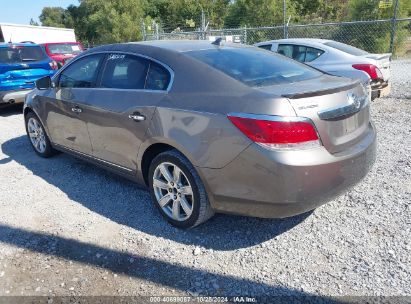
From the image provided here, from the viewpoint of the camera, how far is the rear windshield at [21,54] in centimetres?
829

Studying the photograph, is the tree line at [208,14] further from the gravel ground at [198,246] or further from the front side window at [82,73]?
the gravel ground at [198,246]

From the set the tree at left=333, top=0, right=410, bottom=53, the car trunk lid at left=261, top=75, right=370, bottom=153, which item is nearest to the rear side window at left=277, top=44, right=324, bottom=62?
the car trunk lid at left=261, top=75, right=370, bottom=153

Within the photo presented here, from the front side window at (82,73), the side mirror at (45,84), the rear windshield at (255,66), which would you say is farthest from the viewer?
the side mirror at (45,84)

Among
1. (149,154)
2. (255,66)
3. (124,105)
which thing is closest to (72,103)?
(124,105)

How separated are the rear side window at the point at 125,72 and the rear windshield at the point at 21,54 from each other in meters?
5.75

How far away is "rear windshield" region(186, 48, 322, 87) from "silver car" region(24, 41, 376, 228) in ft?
0.03

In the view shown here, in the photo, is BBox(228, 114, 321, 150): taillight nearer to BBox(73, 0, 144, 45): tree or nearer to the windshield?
the windshield

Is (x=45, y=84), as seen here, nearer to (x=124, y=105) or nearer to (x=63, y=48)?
(x=124, y=105)

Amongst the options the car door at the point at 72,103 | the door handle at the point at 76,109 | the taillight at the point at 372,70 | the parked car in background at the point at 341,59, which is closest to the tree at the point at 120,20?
the parked car in background at the point at 341,59

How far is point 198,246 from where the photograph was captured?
300cm

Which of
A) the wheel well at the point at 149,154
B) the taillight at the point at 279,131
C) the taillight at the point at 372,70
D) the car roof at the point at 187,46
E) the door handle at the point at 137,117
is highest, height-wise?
the car roof at the point at 187,46

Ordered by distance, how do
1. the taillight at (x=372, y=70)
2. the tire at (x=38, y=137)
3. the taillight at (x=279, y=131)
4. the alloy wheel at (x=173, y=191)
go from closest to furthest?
1. the taillight at (x=279, y=131)
2. the alloy wheel at (x=173, y=191)
3. the tire at (x=38, y=137)
4. the taillight at (x=372, y=70)

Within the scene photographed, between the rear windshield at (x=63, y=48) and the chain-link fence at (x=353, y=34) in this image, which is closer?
the chain-link fence at (x=353, y=34)

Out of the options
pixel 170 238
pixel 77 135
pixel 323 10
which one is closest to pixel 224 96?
pixel 170 238
